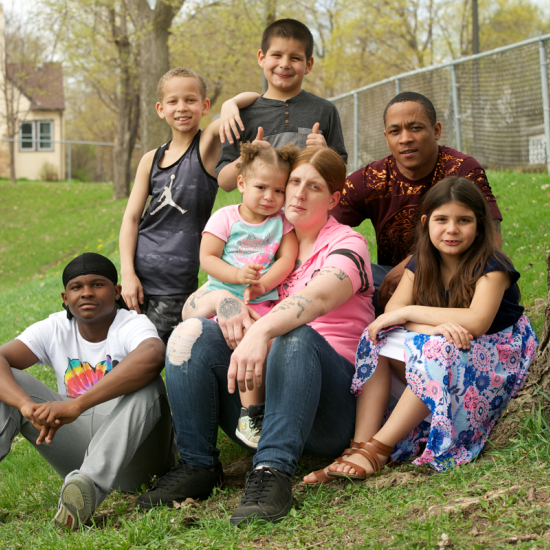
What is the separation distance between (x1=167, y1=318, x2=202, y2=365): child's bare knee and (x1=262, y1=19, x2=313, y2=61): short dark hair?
77.0 inches

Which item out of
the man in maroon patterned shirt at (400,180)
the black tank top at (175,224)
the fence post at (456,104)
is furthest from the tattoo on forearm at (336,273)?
the fence post at (456,104)

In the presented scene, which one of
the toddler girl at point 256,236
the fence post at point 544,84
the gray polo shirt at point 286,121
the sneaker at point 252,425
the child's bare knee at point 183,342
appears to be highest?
the fence post at point 544,84

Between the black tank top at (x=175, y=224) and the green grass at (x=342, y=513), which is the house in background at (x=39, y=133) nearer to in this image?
the black tank top at (x=175, y=224)

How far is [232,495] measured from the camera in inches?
123

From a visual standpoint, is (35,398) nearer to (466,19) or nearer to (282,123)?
(282,123)

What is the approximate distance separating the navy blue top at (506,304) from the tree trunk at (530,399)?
161 millimetres

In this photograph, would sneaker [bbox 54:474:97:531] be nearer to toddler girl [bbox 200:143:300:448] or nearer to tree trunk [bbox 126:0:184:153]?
toddler girl [bbox 200:143:300:448]

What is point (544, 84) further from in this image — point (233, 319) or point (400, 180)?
point (233, 319)

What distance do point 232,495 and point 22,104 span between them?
37.3 meters

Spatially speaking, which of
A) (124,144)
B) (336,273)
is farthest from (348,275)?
(124,144)

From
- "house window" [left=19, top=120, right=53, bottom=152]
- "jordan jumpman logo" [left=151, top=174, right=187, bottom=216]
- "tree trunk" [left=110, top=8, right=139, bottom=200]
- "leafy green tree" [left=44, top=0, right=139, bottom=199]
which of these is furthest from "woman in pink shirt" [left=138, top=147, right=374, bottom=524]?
"house window" [left=19, top=120, right=53, bottom=152]

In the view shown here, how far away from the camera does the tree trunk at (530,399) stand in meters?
2.88

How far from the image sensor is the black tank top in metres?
3.98

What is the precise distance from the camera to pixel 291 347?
2.82 metres
